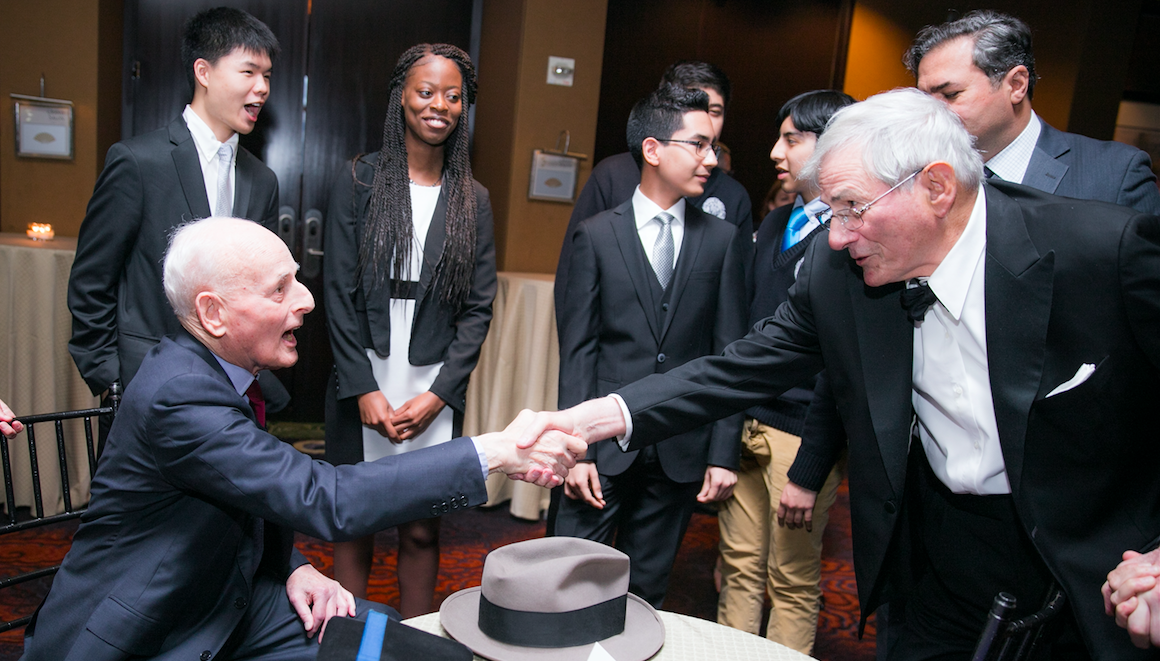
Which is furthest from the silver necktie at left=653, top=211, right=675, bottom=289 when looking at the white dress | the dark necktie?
the dark necktie

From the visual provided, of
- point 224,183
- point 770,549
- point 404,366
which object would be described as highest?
point 224,183

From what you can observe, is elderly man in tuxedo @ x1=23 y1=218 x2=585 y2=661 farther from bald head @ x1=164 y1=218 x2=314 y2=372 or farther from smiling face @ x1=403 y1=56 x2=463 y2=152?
smiling face @ x1=403 y1=56 x2=463 y2=152

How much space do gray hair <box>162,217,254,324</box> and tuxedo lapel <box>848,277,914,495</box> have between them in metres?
1.20

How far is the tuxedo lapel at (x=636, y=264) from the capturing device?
2.38 metres

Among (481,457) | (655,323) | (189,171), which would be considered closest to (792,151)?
(655,323)

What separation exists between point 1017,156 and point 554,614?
1762 mm

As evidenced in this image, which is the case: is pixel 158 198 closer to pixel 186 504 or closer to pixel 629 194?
pixel 186 504

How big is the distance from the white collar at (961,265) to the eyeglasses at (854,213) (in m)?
0.14

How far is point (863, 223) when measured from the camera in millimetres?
1580

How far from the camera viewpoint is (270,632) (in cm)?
167

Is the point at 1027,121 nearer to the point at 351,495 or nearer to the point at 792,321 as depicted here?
the point at 792,321

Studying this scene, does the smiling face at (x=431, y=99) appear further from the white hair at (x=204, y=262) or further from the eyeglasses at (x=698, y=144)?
the white hair at (x=204, y=262)

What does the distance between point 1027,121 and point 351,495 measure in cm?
198

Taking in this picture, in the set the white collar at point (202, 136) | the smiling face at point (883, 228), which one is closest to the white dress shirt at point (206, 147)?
the white collar at point (202, 136)
